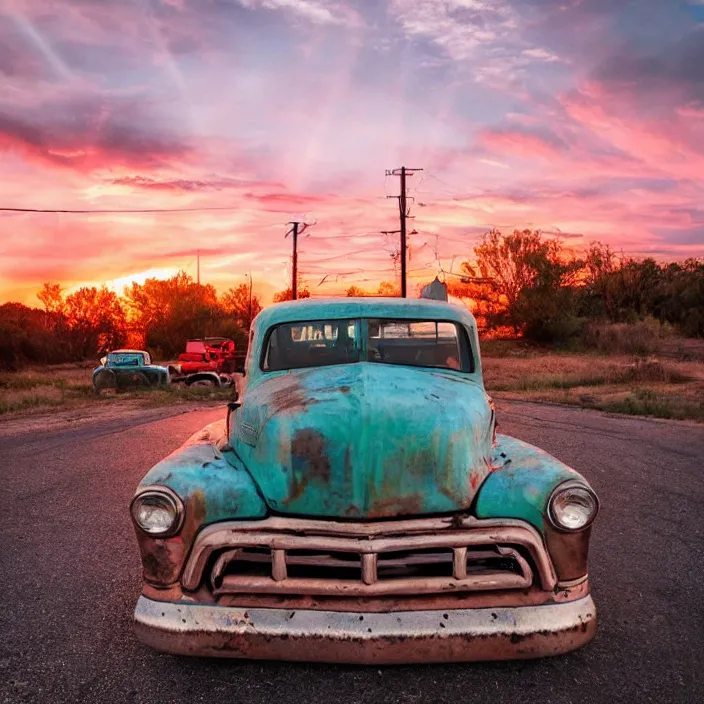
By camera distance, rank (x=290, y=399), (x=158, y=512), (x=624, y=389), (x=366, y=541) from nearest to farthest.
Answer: (x=366, y=541) → (x=158, y=512) → (x=290, y=399) → (x=624, y=389)

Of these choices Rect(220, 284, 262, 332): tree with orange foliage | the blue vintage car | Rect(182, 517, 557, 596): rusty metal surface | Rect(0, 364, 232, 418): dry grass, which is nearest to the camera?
Rect(182, 517, 557, 596): rusty metal surface

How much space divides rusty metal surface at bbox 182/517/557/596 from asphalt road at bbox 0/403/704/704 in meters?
0.47

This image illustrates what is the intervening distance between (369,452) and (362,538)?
1.22ft

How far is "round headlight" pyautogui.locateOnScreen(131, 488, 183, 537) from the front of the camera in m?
2.72

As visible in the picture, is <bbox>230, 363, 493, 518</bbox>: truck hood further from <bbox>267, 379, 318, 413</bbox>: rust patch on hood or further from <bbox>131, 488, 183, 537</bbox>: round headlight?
<bbox>131, 488, 183, 537</bbox>: round headlight

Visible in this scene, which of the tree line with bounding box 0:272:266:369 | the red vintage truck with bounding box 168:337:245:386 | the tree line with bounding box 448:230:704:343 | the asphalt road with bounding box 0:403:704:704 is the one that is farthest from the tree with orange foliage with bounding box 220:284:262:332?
the asphalt road with bounding box 0:403:704:704

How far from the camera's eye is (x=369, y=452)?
2791 mm

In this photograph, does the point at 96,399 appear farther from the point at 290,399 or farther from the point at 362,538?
the point at 362,538

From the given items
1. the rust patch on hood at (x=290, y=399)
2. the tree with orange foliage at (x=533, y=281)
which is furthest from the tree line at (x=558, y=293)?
the rust patch on hood at (x=290, y=399)

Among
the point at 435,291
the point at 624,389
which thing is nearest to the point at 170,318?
the point at 624,389

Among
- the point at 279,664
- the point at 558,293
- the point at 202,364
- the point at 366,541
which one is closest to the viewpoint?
the point at 366,541

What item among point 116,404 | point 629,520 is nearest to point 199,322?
point 116,404

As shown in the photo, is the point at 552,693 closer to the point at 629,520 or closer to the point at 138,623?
the point at 138,623

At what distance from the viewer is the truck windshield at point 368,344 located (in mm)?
3904
